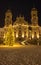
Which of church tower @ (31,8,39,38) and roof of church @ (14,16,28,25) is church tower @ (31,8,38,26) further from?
roof of church @ (14,16,28,25)

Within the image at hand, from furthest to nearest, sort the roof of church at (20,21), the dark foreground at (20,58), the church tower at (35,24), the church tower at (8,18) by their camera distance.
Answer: the roof of church at (20,21) → the church tower at (35,24) → the church tower at (8,18) → the dark foreground at (20,58)

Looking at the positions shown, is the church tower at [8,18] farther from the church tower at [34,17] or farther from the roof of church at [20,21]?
the church tower at [34,17]

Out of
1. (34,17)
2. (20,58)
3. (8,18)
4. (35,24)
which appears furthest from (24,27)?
(20,58)

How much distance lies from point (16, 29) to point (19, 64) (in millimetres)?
80991

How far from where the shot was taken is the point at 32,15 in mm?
106812

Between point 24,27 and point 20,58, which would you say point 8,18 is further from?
point 20,58

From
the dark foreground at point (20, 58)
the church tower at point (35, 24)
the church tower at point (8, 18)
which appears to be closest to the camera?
the dark foreground at point (20, 58)

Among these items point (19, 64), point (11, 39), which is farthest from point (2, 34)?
point (19, 64)

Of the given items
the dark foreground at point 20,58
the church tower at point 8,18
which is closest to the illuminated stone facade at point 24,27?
the church tower at point 8,18

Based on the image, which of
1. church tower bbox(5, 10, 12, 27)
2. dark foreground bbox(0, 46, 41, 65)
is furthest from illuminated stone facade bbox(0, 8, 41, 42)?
dark foreground bbox(0, 46, 41, 65)

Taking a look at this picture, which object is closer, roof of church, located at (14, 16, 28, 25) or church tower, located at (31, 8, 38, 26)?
church tower, located at (31, 8, 38, 26)

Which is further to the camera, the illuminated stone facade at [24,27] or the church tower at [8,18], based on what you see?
the illuminated stone facade at [24,27]

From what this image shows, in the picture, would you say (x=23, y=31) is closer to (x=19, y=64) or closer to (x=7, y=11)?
(x=7, y=11)

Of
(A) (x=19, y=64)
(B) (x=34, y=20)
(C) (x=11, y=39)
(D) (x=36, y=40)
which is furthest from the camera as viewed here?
(B) (x=34, y=20)
